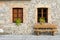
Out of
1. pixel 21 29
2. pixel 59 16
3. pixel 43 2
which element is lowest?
pixel 21 29

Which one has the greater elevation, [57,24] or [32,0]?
[32,0]

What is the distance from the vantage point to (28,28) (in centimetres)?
1578

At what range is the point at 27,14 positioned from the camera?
15.8 meters

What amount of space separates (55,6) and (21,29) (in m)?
3.25

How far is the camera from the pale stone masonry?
1571cm

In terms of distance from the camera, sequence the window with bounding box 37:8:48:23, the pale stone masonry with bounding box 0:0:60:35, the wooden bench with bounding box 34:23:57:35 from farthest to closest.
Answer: the window with bounding box 37:8:48:23 < the pale stone masonry with bounding box 0:0:60:35 < the wooden bench with bounding box 34:23:57:35

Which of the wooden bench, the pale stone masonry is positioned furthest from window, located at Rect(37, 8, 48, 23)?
the wooden bench

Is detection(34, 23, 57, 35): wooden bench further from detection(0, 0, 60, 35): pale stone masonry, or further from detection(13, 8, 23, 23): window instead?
detection(13, 8, 23, 23): window

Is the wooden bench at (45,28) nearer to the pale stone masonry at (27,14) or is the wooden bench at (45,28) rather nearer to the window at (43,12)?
the pale stone masonry at (27,14)

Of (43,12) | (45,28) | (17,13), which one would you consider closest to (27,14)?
(17,13)

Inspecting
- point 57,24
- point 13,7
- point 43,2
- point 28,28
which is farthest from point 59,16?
point 13,7

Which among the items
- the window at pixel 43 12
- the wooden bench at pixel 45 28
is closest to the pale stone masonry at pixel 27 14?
the window at pixel 43 12

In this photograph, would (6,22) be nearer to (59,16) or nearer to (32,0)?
(32,0)

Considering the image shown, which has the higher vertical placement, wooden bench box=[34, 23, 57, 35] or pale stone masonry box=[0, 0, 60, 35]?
pale stone masonry box=[0, 0, 60, 35]
